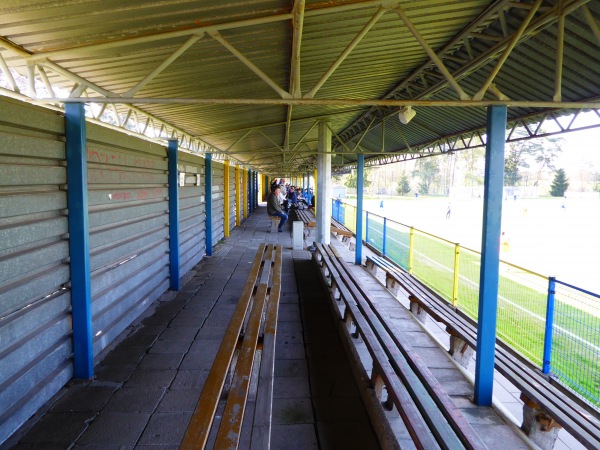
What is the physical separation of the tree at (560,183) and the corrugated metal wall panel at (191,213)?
2459 inches

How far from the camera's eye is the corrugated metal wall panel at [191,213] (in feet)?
26.4

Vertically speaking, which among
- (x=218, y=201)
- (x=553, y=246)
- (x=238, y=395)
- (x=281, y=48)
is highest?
(x=281, y=48)

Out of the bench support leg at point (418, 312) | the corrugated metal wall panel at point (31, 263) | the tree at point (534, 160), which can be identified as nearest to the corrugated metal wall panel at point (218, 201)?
the bench support leg at point (418, 312)

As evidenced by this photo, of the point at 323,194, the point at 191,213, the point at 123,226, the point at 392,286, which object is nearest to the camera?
the point at 123,226

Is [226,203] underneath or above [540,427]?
above

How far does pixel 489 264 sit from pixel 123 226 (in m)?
4.19

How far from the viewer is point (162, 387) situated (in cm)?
399

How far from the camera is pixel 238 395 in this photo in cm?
272

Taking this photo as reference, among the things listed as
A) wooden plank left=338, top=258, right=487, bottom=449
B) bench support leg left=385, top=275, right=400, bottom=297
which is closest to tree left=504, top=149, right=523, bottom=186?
bench support leg left=385, top=275, right=400, bottom=297

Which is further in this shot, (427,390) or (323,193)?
(323,193)

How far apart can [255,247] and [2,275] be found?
9219 millimetres

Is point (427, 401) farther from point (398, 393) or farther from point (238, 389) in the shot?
point (238, 389)

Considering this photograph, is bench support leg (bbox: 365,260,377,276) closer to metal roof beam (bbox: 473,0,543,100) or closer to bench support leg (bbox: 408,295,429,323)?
bench support leg (bbox: 408,295,429,323)

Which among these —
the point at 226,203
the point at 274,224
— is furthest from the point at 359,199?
the point at 274,224
